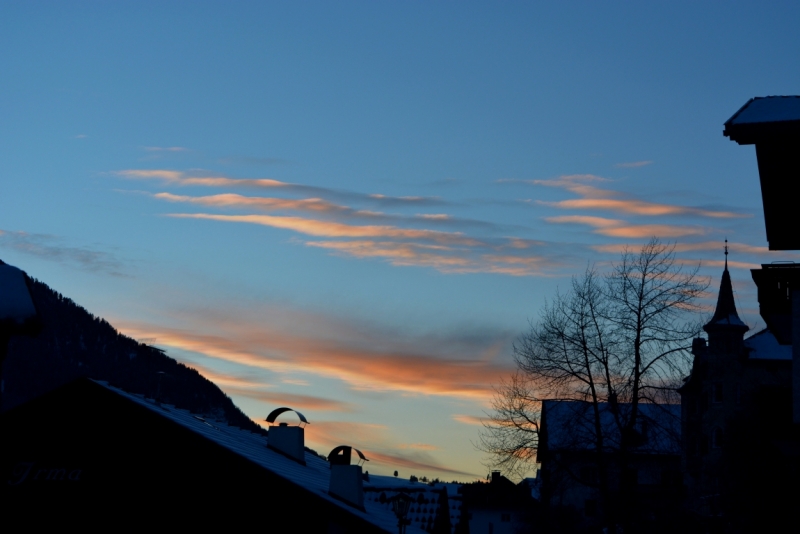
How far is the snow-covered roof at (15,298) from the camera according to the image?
5.17 m

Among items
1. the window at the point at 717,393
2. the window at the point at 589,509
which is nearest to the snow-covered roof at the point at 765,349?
the window at the point at 717,393

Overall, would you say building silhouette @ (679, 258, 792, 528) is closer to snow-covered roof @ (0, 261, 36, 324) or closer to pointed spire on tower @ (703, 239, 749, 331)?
pointed spire on tower @ (703, 239, 749, 331)

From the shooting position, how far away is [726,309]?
292 feet

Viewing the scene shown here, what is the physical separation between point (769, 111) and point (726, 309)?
268ft

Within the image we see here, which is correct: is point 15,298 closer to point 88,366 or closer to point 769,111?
point 769,111

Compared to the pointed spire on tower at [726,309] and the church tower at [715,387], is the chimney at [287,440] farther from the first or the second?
the pointed spire on tower at [726,309]

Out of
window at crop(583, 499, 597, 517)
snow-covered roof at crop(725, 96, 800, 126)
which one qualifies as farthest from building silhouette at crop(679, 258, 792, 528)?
snow-covered roof at crop(725, 96, 800, 126)

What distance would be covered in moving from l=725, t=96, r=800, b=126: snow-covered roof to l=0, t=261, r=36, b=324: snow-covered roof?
8422 mm

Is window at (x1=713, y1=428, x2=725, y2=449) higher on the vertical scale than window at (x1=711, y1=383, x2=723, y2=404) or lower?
lower

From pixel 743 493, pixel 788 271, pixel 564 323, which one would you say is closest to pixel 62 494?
pixel 788 271

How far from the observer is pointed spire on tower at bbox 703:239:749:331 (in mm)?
86938

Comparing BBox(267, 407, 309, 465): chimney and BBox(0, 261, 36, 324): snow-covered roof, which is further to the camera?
BBox(267, 407, 309, 465): chimney

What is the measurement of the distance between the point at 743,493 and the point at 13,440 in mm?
47886

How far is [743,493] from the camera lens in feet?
188
